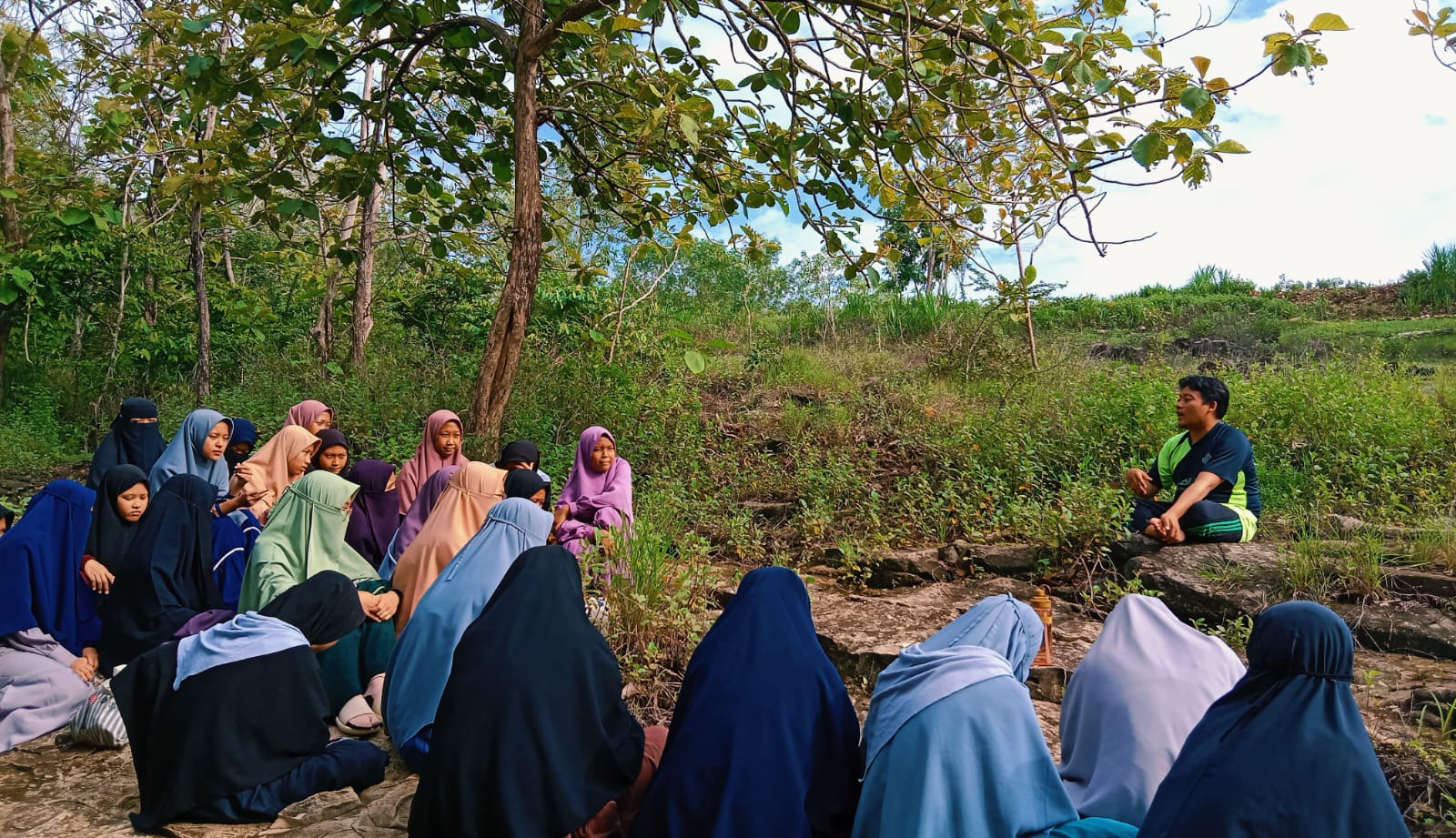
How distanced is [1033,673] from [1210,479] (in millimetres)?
1570

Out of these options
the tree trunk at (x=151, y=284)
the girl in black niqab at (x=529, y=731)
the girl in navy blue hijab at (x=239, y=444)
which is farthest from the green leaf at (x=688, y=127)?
the tree trunk at (x=151, y=284)

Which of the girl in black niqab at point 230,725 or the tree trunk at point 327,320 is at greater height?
the tree trunk at point 327,320

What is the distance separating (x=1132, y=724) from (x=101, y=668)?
4.08m

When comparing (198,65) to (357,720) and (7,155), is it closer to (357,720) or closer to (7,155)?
(357,720)

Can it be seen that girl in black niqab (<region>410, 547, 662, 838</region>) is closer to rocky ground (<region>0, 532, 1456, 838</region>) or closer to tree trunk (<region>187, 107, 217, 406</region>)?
rocky ground (<region>0, 532, 1456, 838</region>)

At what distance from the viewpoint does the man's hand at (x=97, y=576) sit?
371 cm

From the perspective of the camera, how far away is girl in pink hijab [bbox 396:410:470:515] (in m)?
4.92

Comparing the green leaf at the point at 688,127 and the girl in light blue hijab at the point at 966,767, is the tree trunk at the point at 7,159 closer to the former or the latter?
the green leaf at the point at 688,127

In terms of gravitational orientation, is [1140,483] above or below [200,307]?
below

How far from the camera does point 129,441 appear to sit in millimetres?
5336

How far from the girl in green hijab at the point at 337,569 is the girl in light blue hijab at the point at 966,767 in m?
2.22

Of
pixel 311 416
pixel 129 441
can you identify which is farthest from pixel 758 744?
pixel 129 441

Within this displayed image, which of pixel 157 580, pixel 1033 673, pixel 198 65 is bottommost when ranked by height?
pixel 1033 673

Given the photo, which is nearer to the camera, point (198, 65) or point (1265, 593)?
point (1265, 593)
